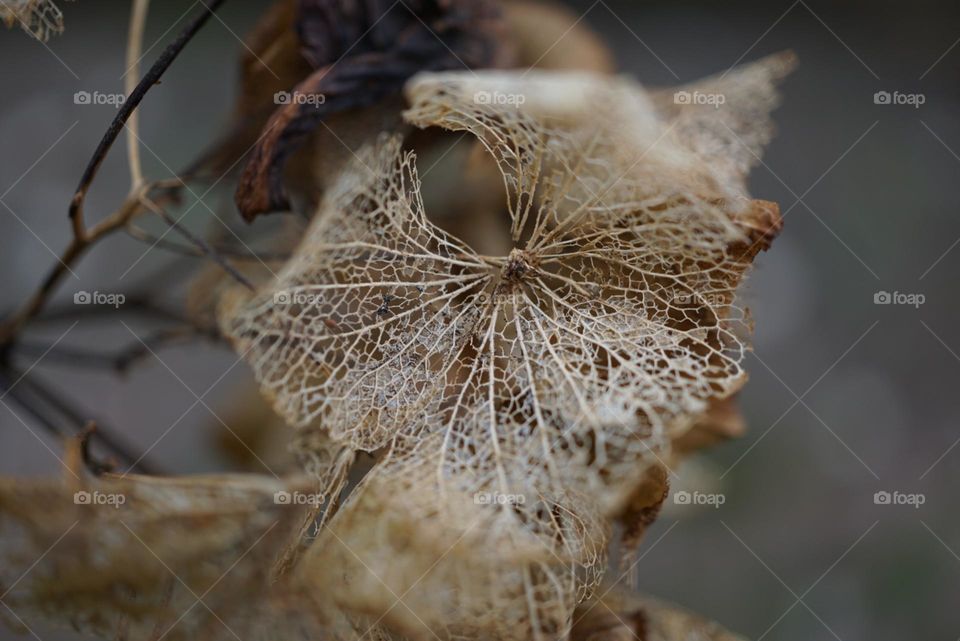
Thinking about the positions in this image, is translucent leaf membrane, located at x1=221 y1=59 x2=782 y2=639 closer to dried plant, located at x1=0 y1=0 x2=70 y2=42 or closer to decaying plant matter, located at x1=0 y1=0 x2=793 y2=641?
decaying plant matter, located at x1=0 y1=0 x2=793 y2=641

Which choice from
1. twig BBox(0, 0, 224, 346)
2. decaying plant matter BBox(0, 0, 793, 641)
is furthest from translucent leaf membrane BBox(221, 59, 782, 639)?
twig BBox(0, 0, 224, 346)

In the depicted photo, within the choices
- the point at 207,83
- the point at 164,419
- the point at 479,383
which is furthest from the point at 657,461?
the point at 207,83

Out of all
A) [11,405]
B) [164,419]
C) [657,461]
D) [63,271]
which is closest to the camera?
[657,461]

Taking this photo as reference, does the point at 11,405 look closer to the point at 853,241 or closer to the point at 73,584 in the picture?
the point at 73,584

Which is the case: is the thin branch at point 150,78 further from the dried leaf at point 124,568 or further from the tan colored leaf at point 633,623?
the tan colored leaf at point 633,623

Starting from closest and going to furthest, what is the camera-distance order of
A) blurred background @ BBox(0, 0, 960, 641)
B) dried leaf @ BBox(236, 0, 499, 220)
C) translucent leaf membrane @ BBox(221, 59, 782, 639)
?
translucent leaf membrane @ BBox(221, 59, 782, 639) < dried leaf @ BBox(236, 0, 499, 220) < blurred background @ BBox(0, 0, 960, 641)

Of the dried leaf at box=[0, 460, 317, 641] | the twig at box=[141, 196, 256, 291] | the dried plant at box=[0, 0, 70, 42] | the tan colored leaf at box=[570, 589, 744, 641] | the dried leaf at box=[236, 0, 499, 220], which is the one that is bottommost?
the dried leaf at box=[0, 460, 317, 641]

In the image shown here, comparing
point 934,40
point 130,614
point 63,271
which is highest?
point 934,40
